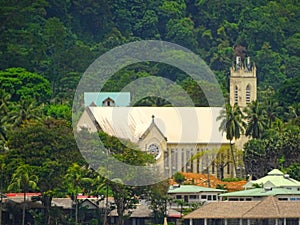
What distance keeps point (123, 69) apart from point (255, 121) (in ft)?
106

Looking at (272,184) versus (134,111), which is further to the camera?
(134,111)

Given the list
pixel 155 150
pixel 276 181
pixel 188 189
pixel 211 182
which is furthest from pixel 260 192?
pixel 155 150

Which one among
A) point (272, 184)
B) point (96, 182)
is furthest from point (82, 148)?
point (272, 184)

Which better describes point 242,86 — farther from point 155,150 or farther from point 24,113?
point 24,113

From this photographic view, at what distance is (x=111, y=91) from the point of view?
13238cm

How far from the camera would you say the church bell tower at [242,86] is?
12250 cm

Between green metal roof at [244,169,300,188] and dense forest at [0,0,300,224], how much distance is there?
→ 3177 mm

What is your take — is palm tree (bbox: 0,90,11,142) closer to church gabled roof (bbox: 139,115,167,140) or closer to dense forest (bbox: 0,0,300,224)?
dense forest (bbox: 0,0,300,224)

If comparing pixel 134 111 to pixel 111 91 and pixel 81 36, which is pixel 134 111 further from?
pixel 81 36

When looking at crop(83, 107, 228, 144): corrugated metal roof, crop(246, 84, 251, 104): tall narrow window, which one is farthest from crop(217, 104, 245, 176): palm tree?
crop(246, 84, 251, 104): tall narrow window

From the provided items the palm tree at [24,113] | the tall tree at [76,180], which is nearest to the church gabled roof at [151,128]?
the palm tree at [24,113]

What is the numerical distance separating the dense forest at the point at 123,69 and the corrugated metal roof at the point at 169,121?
302 centimetres

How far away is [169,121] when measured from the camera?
114562mm

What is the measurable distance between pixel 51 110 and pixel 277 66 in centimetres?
4229
